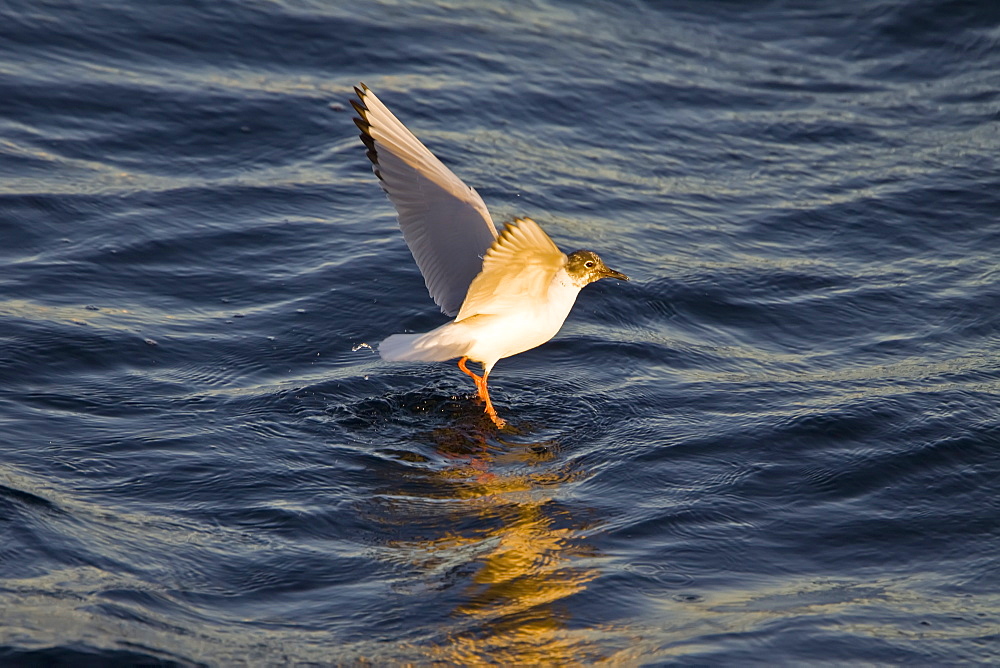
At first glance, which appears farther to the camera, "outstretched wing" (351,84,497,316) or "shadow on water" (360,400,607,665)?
"outstretched wing" (351,84,497,316)

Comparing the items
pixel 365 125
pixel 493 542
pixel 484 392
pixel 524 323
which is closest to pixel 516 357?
pixel 484 392

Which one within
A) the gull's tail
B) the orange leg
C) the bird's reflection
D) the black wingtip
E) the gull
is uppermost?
the black wingtip

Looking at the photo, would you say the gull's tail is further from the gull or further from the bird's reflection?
the bird's reflection

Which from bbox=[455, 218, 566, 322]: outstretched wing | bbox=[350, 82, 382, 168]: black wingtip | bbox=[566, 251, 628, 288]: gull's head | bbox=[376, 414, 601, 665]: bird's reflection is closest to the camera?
bbox=[376, 414, 601, 665]: bird's reflection

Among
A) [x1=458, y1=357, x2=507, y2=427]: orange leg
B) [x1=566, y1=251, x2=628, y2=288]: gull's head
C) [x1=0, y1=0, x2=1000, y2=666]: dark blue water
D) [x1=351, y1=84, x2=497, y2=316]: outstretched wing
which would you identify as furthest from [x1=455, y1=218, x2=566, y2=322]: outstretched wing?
[x1=0, y1=0, x2=1000, y2=666]: dark blue water

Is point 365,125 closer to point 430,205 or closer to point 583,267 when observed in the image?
point 430,205

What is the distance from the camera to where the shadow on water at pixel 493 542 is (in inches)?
163

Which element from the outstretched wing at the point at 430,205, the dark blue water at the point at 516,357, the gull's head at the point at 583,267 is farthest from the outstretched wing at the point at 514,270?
the dark blue water at the point at 516,357

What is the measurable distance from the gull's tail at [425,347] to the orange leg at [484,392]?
31cm

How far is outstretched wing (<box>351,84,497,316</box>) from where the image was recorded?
19.4ft

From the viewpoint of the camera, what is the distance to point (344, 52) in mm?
10141

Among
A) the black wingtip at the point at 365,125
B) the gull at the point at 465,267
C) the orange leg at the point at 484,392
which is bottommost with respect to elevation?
the orange leg at the point at 484,392

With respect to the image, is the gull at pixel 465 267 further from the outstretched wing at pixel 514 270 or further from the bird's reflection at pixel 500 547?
the bird's reflection at pixel 500 547

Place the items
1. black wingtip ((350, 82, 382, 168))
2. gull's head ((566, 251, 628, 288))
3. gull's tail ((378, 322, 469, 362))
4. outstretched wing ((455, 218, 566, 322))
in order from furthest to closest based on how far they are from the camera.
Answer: black wingtip ((350, 82, 382, 168)) < gull's head ((566, 251, 628, 288)) < gull's tail ((378, 322, 469, 362)) < outstretched wing ((455, 218, 566, 322))
